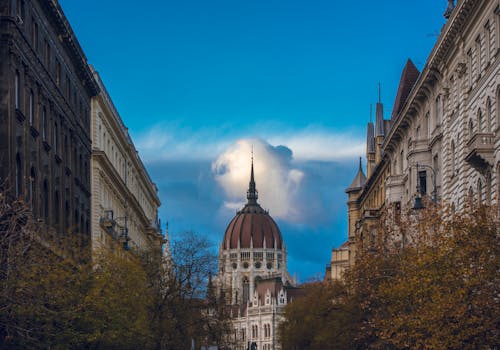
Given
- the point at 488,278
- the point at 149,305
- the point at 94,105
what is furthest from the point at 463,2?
the point at 94,105

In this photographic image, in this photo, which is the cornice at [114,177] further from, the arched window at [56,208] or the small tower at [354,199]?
the small tower at [354,199]

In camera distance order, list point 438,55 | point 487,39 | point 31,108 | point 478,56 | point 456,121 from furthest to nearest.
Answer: point 438,55, point 456,121, point 31,108, point 478,56, point 487,39

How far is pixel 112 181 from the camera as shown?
8600 centimetres

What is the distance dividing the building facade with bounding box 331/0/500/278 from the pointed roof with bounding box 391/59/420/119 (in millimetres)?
6117

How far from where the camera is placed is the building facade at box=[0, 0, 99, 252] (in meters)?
46.7

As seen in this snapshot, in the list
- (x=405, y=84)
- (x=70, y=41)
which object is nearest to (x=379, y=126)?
(x=405, y=84)

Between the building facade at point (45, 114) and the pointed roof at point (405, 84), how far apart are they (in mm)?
24885

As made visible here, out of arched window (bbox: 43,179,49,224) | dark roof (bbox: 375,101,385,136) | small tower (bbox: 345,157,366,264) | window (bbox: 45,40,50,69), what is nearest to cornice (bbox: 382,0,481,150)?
window (bbox: 45,40,50,69)

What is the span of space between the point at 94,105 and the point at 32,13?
977 inches

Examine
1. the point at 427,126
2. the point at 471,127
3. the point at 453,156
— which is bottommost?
the point at 453,156

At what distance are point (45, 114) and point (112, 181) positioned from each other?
1169 inches

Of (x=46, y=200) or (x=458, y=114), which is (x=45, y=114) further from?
(x=458, y=114)

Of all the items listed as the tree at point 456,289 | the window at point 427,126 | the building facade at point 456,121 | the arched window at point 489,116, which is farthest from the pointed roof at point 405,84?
the tree at point 456,289

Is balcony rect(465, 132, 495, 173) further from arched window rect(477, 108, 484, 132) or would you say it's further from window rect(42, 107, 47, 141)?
window rect(42, 107, 47, 141)
